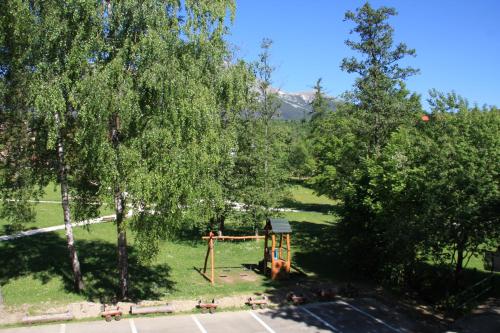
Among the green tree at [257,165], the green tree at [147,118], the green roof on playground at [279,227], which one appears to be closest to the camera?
the green tree at [147,118]

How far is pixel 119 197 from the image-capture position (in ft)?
44.3

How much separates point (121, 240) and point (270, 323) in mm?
5391

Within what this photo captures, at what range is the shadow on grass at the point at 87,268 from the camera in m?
16.6

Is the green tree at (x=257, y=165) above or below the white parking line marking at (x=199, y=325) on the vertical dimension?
above

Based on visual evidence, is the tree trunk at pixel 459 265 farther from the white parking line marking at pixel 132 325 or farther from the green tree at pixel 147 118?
the white parking line marking at pixel 132 325

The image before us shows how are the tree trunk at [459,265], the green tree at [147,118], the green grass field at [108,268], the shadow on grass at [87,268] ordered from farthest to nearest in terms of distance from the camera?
1. the shadow on grass at [87,268]
2. the green grass field at [108,268]
3. the tree trunk at [459,265]
4. the green tree at [147,118]

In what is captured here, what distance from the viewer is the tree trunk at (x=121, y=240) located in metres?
13.5

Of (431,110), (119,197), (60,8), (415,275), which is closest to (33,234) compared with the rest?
(119,197)

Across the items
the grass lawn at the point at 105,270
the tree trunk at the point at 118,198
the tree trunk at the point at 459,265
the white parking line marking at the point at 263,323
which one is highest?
the tree trunk at the point at 118,198

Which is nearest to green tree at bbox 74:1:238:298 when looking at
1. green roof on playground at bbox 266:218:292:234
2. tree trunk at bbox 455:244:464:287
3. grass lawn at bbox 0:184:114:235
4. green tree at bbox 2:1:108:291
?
green tree at bbox 2:1:108:291

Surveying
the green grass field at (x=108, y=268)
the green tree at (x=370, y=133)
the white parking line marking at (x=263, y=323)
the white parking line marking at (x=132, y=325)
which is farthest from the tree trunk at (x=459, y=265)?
the white parking line marking at (x=132, y=325)

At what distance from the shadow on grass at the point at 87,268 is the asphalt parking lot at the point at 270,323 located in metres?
2.42

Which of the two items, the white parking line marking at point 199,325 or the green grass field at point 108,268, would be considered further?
the green grass field at point 108,268

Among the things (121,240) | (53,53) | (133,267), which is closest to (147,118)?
(53,53)
